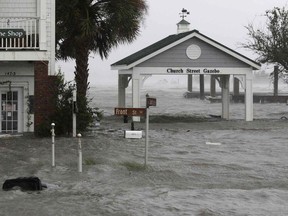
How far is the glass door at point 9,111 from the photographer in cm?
2025

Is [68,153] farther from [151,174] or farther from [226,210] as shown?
[226,210]

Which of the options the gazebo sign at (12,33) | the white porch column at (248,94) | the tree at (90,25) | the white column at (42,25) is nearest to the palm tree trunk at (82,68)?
the tree at (90,25)

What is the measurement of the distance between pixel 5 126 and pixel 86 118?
10.2 ft

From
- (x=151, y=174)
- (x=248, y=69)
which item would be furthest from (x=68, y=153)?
(x=248, y=69)

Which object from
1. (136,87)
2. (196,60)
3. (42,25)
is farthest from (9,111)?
(196,60)

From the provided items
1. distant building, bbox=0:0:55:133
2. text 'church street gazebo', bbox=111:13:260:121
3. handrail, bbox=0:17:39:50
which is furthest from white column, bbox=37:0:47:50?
text 'church street gazebo', bbox=111:13:260:121

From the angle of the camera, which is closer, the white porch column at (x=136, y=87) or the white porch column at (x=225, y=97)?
the white porch column at (x=136, y=87)

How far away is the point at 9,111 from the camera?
2025 cm

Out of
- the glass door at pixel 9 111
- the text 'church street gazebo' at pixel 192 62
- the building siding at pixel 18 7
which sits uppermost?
the building siding at pixel 18 7

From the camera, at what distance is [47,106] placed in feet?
63.6

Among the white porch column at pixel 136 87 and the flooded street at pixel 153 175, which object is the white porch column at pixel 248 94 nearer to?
the white porch column at pixel 136 87

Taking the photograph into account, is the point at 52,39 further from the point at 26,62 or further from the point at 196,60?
the point at 196,60

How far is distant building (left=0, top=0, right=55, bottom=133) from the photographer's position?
18922 mm

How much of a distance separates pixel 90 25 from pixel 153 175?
11158 millimetres
